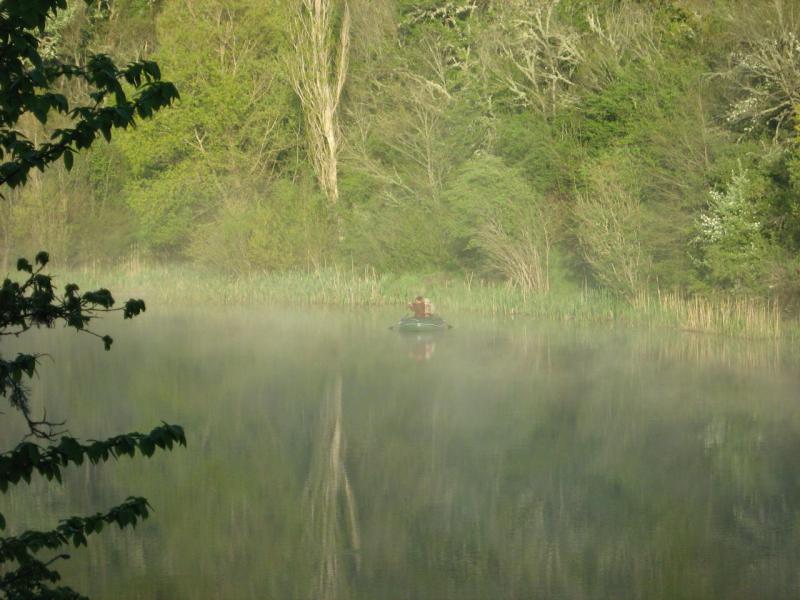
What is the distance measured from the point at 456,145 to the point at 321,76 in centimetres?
560

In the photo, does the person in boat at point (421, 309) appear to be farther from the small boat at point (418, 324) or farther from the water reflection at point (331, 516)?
the water reflection at point (331, 516)

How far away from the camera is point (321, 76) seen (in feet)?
127

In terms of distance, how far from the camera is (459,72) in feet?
120

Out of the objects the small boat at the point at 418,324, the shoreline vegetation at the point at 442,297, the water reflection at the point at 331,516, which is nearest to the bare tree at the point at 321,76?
the shoreline vegetation at the point at 442,297

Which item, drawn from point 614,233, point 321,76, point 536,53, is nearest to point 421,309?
point 614,233

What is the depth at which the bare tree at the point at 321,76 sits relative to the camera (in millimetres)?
38375

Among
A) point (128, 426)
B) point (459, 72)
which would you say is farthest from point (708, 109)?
point (128, 426)

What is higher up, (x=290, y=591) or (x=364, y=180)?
(x=364, y=180)

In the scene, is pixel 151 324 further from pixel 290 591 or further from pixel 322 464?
pixel 290 591

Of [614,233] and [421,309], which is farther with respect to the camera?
[614,233]

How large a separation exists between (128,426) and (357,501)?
15.7 feet

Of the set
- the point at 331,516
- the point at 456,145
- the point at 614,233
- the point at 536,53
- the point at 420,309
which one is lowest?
the point at 331,516

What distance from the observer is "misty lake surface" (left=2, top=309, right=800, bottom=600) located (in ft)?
33.0

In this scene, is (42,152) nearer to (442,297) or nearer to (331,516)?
(331,516)
